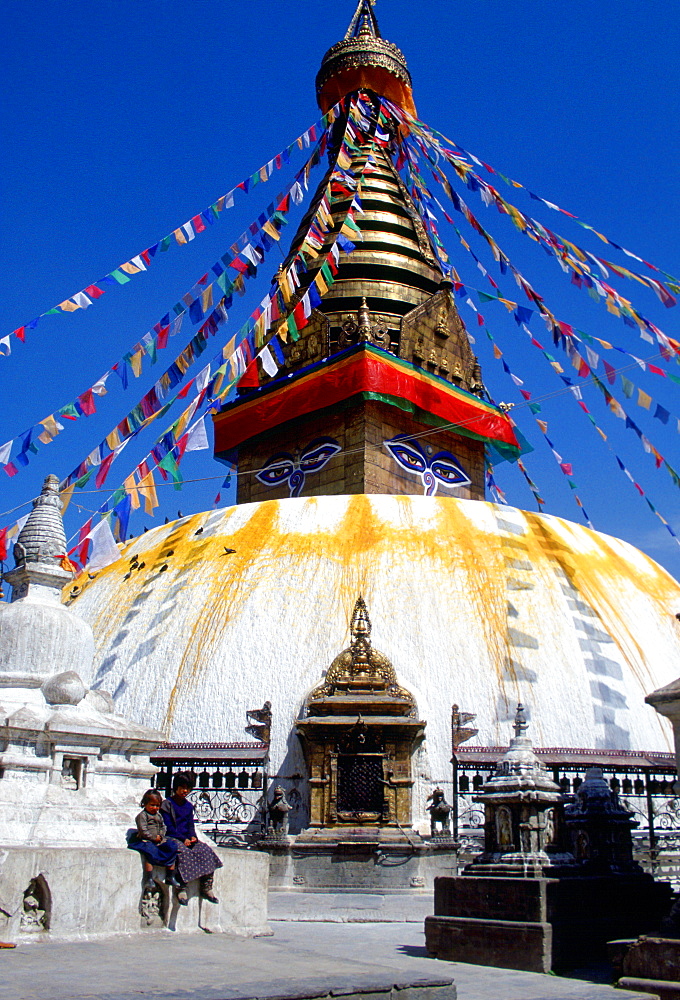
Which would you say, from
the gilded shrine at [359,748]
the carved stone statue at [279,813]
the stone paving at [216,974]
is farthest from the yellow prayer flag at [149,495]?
the stone paving at [216,974]

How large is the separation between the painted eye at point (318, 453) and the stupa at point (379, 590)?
0.03 metres

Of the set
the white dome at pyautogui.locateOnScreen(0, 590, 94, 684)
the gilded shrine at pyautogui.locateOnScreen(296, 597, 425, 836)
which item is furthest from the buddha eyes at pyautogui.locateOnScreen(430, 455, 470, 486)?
the white dome at pyautogui.locateOnScreen(0, 590, 94, 684)

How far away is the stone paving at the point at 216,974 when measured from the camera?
334cm

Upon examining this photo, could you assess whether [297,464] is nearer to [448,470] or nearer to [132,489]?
[448,470]

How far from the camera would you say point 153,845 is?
16.4 feet

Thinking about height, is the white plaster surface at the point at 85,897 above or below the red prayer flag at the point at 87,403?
below

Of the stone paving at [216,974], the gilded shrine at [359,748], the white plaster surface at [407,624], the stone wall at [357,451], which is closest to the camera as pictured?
the stone paving at [216,974]

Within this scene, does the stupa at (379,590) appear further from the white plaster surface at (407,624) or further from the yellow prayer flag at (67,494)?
the yellow prayer flag at (67,494)

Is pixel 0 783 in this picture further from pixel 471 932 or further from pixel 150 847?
pixel 471 932

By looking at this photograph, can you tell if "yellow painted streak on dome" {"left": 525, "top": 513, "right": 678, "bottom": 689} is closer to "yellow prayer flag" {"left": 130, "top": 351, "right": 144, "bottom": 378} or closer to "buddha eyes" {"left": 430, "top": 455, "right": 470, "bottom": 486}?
"buddha eyes" {"left": 430, "top": 455, "right": 470, "bottom": 486}

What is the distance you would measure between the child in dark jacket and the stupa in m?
7.13

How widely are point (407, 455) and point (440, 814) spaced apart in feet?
30.1

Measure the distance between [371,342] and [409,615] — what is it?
7.84 metres

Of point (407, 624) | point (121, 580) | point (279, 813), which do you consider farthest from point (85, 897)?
point (121, 580)
